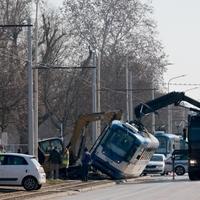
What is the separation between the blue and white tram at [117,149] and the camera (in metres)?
54.2

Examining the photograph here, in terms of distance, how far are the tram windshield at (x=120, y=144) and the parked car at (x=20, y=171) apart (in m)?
13.1

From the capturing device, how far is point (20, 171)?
4103 cm

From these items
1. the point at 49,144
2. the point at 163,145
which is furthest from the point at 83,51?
the point at 49,144

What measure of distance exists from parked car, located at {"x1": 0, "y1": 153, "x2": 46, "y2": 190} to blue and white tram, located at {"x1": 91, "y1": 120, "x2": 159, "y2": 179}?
13.1 metres

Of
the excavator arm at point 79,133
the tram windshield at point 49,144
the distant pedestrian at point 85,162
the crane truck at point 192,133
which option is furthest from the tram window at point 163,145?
the distant pedestrian at point 85,162

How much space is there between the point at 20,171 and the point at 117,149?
13997 millimetres

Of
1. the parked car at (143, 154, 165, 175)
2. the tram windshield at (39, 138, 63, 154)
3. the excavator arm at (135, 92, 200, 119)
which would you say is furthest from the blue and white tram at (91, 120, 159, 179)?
the parked car at (143, 154, 165, 175)

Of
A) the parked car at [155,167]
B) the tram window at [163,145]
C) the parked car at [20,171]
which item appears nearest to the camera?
the parked car at [20,171]

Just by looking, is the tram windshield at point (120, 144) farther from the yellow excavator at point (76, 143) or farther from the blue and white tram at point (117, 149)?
the yellow excavator at point (76, 143)

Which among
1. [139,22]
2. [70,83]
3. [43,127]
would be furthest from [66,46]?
[43,127]

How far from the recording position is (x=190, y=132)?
5022 cm

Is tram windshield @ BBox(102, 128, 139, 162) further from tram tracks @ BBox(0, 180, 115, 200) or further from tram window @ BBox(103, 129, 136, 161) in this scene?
tram tracks @ BBox(0, 180, 115, 200)

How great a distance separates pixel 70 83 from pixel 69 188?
133 feet

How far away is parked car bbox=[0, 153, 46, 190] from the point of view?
1612 inches
